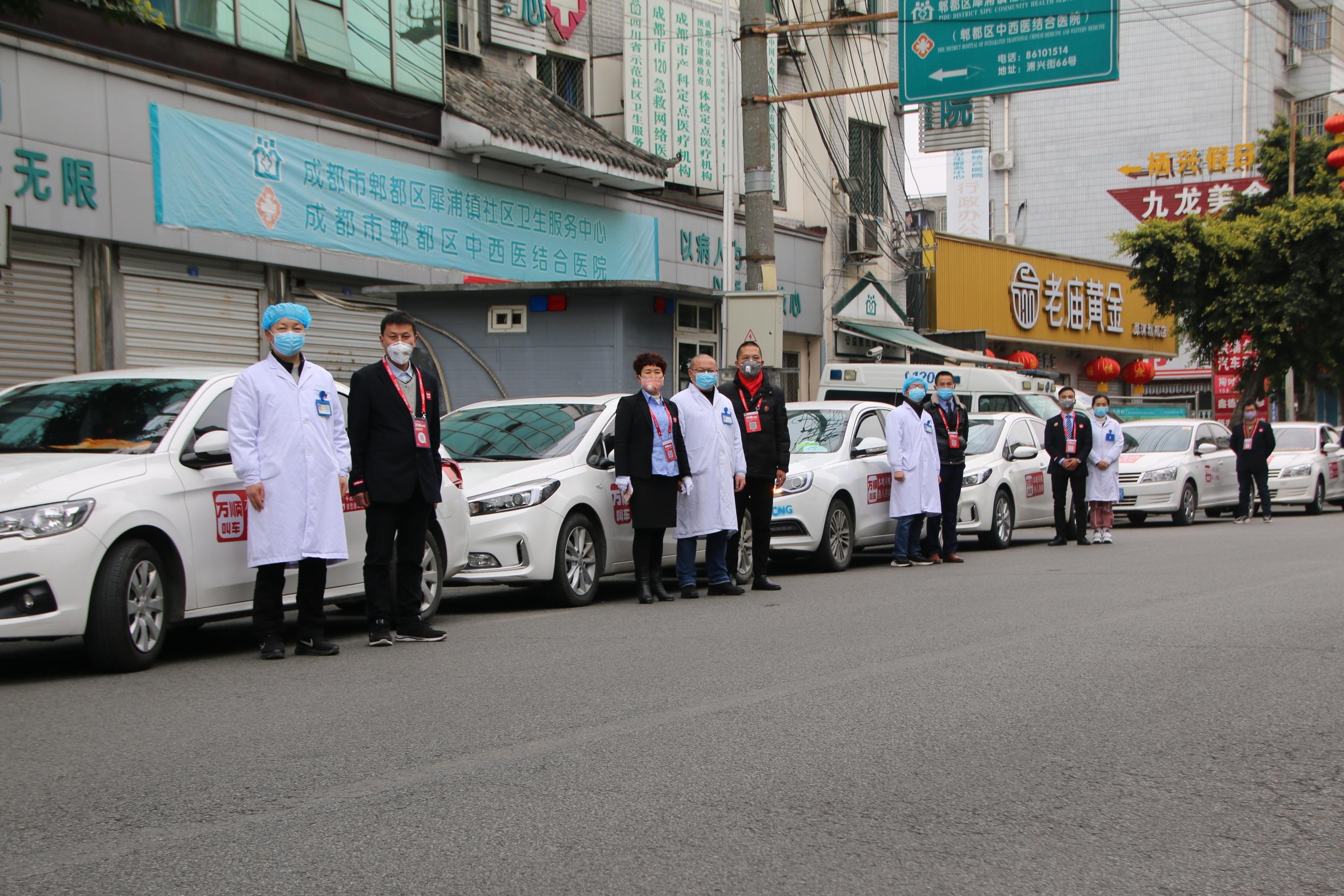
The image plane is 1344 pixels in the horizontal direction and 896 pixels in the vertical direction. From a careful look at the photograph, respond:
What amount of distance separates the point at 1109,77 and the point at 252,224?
10.1m

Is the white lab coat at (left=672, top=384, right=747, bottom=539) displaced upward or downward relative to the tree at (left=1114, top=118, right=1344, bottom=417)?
downward

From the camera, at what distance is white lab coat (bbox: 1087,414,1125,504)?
17469 millimetres

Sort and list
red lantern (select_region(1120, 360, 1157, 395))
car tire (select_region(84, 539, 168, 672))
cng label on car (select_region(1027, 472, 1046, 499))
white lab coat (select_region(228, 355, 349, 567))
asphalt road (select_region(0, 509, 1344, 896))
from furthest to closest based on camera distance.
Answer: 1. red lantern (select_region(1120, 360, 1157, 395))
2. cng label on car (select_region(1027, 472, 1046, 499))
3. white lab coat (select_region(228, 355, 349, 567))
4. car tire (select_region(84, 539, 168, 672))
5. asphalt road (select_region(0, 509, 1344, 896))

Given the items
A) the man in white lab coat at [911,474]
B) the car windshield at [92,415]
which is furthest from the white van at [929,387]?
the car windshield at [92,415]

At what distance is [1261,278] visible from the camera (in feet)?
113

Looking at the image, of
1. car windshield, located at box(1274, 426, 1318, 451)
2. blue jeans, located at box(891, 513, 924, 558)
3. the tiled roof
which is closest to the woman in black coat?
blue jeans, located at box(891, 513, 924, 558)

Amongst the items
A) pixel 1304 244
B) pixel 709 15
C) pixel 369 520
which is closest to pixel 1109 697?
pixel 369 520

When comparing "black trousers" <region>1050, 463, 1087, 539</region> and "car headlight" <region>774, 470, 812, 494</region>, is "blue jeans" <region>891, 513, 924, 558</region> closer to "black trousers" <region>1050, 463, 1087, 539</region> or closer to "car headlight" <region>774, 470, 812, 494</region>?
"car headlight" <region>774, 470, 812, 494</region>

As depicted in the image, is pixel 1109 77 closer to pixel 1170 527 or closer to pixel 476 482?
pixel 1170 527

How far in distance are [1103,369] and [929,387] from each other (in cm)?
1901

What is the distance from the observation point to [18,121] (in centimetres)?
1427

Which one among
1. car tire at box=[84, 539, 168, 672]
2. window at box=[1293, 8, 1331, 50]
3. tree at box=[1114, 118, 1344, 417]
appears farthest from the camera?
window at box=[1293, 8, 1331, 50]

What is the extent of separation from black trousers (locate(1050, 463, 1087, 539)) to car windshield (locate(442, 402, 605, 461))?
25.4 feet

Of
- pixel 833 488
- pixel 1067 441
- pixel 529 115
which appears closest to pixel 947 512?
pixel 833 488
